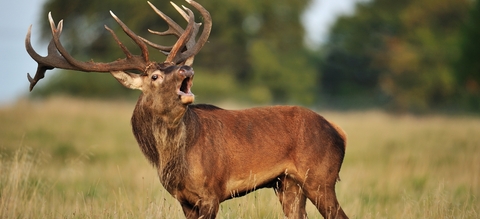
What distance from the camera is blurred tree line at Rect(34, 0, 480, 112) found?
31281mm

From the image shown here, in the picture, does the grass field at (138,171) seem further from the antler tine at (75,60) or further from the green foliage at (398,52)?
the green foliage at (398,52)

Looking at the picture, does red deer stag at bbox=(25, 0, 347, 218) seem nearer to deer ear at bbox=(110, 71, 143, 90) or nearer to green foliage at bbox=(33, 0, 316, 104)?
deer ear at bbox=(110, 71, 143, 90)

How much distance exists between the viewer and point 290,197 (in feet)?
23.1

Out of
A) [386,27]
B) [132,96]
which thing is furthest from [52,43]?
[386,27]

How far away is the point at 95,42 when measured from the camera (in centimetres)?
3212

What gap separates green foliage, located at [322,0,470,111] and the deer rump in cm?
2890

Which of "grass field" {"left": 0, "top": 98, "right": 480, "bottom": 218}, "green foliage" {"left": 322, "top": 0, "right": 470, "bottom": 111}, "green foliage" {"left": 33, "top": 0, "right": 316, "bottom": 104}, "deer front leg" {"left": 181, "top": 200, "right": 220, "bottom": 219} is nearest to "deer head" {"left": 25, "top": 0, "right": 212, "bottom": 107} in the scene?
"deer front leg" {"left": 181, "top": 200, "right": 220, "bottom": 219}

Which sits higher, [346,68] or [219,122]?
[219,122]

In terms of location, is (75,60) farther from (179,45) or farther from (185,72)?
(185,72)

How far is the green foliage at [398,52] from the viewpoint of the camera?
38.6m

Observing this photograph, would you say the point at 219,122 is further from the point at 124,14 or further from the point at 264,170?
the point at 124,14

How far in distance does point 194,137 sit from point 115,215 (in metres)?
1.09

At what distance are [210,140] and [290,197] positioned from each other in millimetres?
1220

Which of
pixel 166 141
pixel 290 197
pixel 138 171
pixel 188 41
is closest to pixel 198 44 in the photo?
pixel 188 41
